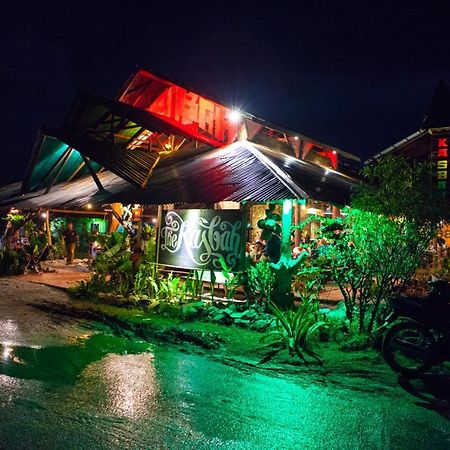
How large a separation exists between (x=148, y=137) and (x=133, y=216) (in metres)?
3.87

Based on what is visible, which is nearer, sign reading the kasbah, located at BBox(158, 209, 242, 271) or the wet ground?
the wet ground

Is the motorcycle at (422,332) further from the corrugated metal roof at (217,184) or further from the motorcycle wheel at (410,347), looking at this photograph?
the corrugated metal roof at (217,184)

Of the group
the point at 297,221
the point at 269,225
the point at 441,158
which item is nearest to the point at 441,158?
the point at 441,158

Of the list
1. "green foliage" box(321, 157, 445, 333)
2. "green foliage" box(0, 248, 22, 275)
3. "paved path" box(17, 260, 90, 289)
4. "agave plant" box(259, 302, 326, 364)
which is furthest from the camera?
"green foliage" box(0, 248, 22, 275)

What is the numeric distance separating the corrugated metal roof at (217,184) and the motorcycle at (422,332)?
3.31 meters

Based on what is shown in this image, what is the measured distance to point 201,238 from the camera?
1053 cm

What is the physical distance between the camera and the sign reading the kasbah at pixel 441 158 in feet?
55.4

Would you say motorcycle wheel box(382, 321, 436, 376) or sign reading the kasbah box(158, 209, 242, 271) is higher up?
sign reading the kasbah box(158, 209, 242, 271)

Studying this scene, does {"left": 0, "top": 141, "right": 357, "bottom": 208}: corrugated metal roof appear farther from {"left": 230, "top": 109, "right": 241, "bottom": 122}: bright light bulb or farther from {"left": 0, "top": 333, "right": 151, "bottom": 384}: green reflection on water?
{"left": 0, "top": 333, "right": 151, "bottom": 384}: green reflection on water

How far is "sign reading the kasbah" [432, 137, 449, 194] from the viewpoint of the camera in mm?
16891

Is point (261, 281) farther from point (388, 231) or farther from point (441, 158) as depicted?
point (441, 158)

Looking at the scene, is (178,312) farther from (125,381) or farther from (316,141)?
(316,141)

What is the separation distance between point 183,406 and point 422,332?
3.54 meters

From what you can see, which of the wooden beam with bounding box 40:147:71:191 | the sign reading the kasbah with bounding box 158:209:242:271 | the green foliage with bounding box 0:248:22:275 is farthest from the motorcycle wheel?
the green foliage with bounding box 0:248:22:275
